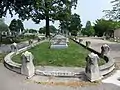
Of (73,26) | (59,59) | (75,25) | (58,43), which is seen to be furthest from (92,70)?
(75,25)

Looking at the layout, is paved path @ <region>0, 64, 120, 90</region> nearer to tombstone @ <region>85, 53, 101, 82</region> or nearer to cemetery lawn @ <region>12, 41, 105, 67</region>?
tombstone @ <region>85, 53, 101, 82</region>

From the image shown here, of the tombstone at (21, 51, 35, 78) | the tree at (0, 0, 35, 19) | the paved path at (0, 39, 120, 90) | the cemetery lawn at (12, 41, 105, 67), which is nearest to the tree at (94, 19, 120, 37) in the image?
the tree at (0, 0, 35, 19)

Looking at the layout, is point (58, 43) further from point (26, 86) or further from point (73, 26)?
point (73, 26)

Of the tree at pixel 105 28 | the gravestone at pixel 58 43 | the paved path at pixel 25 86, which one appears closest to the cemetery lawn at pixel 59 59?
the paved path at pixel 25 86

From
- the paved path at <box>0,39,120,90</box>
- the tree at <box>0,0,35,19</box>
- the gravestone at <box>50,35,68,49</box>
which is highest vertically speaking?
the tree at <box>0,0,35,19</box>

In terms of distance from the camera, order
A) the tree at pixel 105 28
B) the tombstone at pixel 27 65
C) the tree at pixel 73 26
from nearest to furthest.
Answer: the tombstone at pixel 27 65 → the tree at pixel 105 28 → the tree at pixel 73 26

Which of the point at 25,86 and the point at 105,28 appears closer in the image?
the point at 25,86

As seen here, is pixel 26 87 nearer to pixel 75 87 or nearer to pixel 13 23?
pixel 75 87

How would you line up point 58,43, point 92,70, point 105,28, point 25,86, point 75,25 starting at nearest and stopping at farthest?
1. point 25,86
2. point 92,70
3. point 58,43
4. point 105,28
5. point 75,25

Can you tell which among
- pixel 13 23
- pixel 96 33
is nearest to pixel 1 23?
pixel 13 23

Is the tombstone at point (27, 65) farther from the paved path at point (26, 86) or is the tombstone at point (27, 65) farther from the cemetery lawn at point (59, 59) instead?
the cemetery lawn at point (59, 59)

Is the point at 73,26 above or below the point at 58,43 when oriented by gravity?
above

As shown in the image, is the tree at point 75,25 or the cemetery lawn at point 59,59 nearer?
the cemetery lawn at point 59,59

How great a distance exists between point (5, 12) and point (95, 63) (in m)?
28.8
